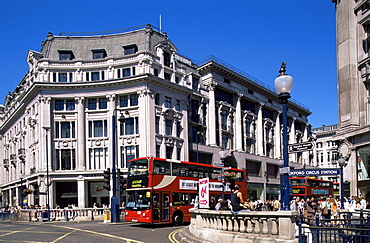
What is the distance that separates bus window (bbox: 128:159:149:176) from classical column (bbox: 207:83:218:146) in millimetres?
31248

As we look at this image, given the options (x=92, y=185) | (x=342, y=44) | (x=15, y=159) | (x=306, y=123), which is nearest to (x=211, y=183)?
(x=342, y=44)

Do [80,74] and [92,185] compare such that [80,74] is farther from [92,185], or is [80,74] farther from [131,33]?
[92,185]

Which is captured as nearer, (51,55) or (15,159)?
(51,55)

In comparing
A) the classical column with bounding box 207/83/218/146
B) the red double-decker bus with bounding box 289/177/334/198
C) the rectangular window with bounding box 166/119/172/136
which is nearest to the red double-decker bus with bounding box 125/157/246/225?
the red double-decker bus with bounding box 289/177/334/198

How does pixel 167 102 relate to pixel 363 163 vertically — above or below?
above

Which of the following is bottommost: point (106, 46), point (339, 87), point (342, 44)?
point (339, 87)

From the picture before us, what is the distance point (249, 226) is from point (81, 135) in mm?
38105

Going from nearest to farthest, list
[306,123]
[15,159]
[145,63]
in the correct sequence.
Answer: [145,63], [15,159], [306,123]

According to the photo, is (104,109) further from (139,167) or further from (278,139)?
(278,139)

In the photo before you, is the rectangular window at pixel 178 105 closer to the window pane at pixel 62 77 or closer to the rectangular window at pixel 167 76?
the rectangular window at pixel 167 76

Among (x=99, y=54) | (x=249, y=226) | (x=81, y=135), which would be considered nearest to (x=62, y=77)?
(x=99, y=54)

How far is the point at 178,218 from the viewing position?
84.5ft

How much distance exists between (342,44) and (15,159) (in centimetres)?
5268

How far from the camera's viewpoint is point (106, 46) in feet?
168
